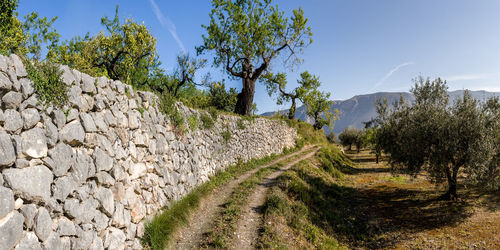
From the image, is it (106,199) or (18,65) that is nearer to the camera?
(18,65)

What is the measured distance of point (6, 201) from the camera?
4082 millimetres

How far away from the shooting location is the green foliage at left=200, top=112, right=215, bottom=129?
14469 millimetres

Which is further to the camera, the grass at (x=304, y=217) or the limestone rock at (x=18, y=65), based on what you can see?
the grass at (x=304, y=217)

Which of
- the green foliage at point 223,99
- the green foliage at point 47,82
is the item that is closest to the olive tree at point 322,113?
the green foliage at point 223,99

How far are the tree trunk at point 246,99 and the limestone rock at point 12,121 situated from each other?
20191 mm

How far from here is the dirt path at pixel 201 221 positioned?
781cm

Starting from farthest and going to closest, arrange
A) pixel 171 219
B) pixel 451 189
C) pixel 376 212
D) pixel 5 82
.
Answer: pixel 451 189 < pixel 376 212 < pixel 171 219 < pixel 5 82

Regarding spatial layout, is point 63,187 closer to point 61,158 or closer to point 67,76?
point 61,158

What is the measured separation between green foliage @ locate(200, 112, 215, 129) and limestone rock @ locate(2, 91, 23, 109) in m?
9.88

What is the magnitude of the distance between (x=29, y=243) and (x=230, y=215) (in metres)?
6.46

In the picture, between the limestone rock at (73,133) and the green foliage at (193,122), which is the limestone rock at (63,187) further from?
the green foliage at (193,122)

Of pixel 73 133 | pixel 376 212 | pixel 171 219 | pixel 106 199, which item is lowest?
pixel 376 212

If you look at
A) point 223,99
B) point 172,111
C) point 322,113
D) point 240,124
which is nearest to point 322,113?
point 322,113

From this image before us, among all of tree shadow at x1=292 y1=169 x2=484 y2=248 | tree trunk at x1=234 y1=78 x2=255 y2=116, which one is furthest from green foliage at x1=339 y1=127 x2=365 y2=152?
tree shadow at x1=292 y1=169 x2=484 y2=248
